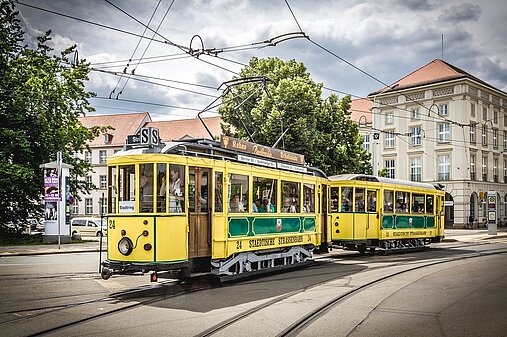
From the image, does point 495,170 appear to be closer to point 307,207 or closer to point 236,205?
point 307,207

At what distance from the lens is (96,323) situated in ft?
28.3

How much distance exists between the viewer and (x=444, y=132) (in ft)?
183

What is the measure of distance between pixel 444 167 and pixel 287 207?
142ft

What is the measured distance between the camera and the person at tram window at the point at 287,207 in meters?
16.2

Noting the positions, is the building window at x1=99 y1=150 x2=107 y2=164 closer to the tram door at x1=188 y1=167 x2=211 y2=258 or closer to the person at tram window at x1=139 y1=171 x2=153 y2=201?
the tram door at x1=188 y1=167 x2=211 y2=258

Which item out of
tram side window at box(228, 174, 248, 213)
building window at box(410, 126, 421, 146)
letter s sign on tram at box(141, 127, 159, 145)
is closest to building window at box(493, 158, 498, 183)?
building window at box(410, 126, 421, 146)

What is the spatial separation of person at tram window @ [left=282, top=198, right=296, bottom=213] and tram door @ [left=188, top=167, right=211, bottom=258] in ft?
12.2

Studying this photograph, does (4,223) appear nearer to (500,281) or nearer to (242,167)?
(242,167)

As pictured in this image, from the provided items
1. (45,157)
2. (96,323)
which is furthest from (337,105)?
(96,323)

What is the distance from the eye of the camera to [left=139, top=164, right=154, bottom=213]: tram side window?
11680mm

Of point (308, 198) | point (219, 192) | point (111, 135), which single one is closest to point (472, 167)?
point (111, 135)

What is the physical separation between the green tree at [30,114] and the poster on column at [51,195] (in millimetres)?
2021

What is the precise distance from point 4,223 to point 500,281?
24955 mm

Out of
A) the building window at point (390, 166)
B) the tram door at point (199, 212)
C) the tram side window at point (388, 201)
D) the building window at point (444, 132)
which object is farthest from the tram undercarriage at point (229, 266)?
the building window at point (390, 166)
